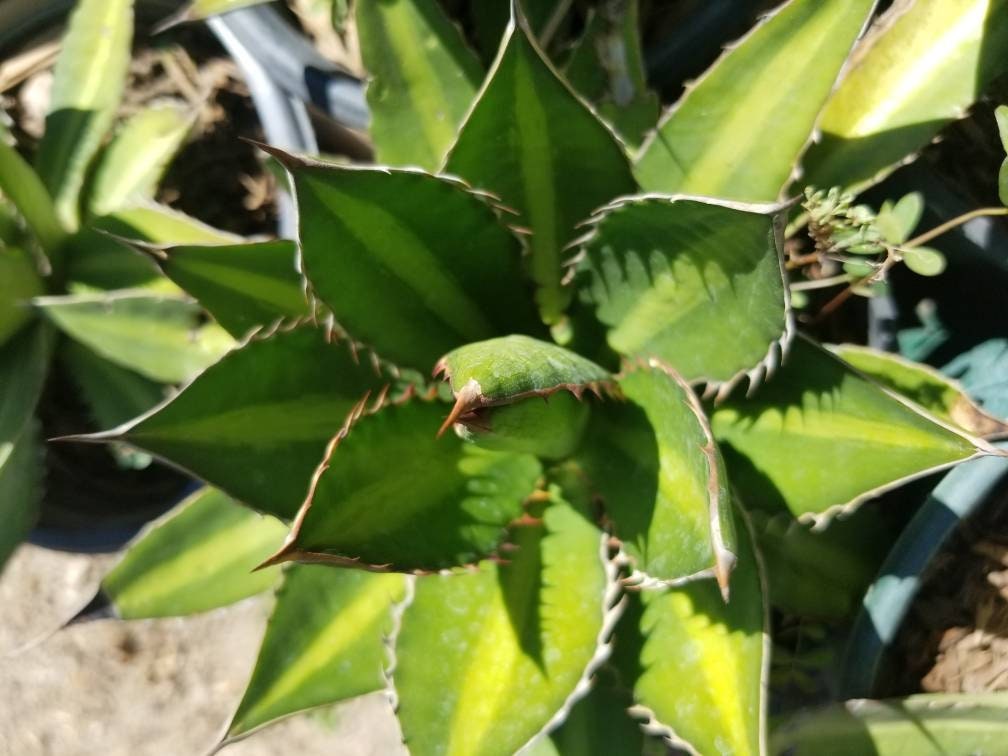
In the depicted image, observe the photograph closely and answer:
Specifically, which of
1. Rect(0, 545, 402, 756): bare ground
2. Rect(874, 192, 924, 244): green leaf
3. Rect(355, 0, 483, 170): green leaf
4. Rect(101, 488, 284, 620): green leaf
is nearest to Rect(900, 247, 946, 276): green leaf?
Rect(874, 192, 924, 244): green leaf

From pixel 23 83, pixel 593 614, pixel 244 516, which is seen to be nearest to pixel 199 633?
pixel 244 516

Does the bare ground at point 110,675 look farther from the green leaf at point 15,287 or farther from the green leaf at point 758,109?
the green leaf at point 758,109

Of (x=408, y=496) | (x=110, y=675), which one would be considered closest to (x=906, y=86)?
(x=408, y=496)

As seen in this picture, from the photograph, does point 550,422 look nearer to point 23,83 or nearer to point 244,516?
point 244,516

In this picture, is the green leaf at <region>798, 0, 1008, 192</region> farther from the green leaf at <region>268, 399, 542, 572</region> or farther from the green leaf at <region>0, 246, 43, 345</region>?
the green leaf at <region>0, 246, 43, 345</region>

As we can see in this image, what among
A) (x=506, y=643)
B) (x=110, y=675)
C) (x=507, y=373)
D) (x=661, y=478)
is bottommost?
(x=110, y=675)

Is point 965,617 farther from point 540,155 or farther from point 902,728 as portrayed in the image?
point 540,155

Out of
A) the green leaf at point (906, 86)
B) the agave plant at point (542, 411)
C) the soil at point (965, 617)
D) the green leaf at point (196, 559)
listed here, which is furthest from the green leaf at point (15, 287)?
the soil at point (965, 617)
